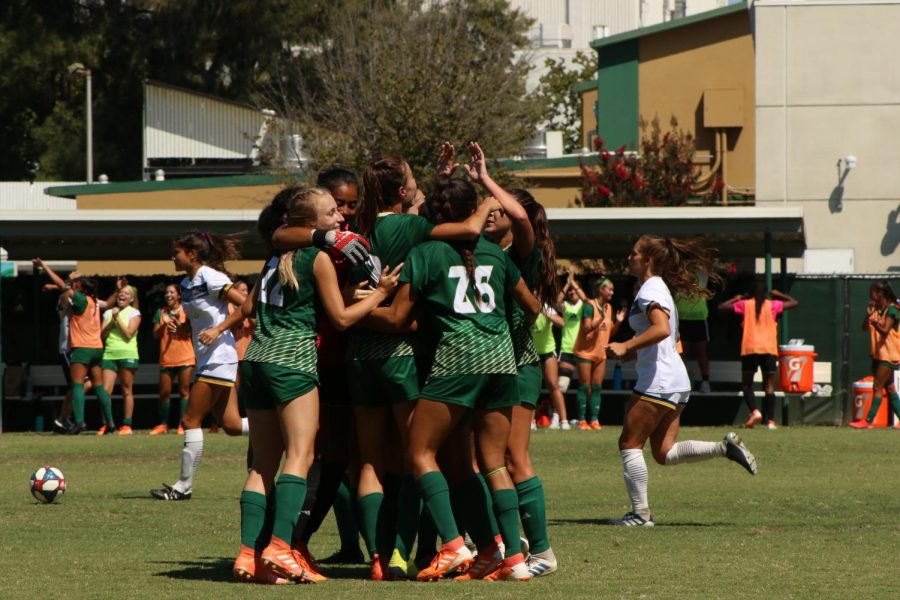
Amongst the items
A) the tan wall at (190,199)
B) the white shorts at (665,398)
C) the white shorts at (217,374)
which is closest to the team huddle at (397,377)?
the white shorts at (665,398)

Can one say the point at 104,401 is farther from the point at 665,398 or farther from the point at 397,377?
the point at 397,377

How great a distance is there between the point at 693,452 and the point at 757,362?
1118 cm

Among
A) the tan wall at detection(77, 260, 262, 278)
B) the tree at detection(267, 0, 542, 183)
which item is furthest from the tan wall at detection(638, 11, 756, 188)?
the tan wall at detection(77, 260, 262, 278)

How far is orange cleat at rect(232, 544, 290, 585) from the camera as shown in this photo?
282 inches

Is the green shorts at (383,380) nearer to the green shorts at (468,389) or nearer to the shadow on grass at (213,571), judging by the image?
the green shorts at (468,389)

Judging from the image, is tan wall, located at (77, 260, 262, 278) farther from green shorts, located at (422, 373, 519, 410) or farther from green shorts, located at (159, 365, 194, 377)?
green shorts, located at (422, 373, 519, 410)

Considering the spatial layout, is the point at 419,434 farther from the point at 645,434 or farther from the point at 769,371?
the point at 769,371

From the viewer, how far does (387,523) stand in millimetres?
7512

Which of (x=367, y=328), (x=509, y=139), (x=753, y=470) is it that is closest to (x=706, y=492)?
(x=753, y=470)

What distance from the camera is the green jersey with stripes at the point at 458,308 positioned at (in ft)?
23.7

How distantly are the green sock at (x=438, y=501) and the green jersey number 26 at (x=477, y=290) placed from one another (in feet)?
2.58

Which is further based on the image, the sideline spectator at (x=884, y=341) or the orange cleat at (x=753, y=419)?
the orange cleat at (x=753, y=419)

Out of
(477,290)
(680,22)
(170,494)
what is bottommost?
(170,494)

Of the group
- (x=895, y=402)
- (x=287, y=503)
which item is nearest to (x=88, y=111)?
(x=895, y=402)
